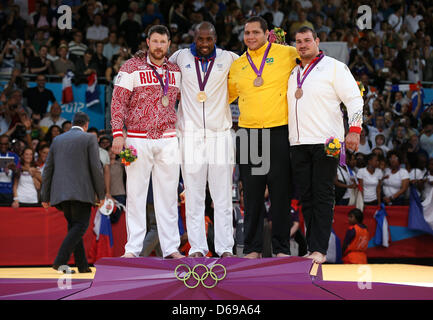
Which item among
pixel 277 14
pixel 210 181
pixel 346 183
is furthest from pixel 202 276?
pixel 277 14

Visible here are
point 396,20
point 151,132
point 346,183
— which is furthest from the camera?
point 396,20

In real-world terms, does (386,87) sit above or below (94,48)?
below

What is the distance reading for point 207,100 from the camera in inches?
231

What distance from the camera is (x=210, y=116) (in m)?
5.85

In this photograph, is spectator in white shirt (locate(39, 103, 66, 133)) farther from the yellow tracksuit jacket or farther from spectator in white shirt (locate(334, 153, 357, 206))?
the yellow tracksuit jacket

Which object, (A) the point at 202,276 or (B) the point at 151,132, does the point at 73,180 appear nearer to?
(B) the point at 151,132

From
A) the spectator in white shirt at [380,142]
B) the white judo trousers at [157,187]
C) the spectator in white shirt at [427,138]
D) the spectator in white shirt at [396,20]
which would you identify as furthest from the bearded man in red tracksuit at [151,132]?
the spectator in white shirt at [396,20]

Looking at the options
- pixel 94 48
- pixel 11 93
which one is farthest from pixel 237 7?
pixel 11 93

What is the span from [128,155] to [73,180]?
5.14 ft

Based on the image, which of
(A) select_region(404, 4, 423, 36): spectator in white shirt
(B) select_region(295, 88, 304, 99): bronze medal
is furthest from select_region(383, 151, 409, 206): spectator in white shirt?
(B) select_region(295, 88, 304, 99): bronze medal

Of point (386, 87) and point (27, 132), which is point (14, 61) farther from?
point (386, 87)
